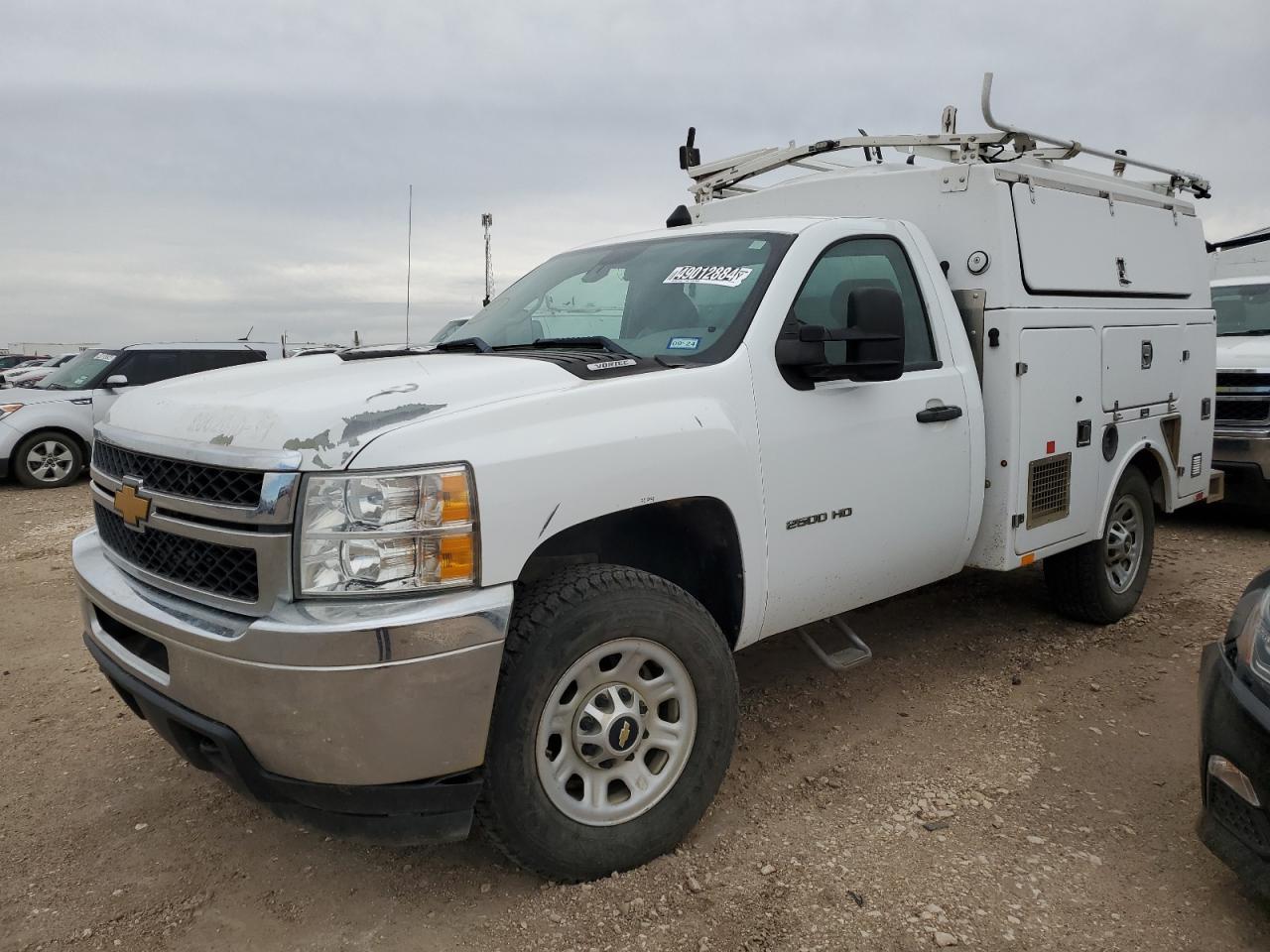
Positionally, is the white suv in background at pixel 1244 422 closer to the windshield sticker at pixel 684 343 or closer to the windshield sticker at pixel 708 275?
the windshield sticker at pixel 708 275

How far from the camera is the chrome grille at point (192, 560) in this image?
2477 mm

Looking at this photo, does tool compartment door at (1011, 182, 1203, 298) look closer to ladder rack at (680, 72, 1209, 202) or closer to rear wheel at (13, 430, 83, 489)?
ladder rack at (680, 72, 1209, 202)

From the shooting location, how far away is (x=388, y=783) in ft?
8.11

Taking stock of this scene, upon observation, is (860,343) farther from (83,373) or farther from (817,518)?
(83,373)

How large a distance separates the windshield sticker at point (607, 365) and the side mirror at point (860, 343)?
1.77 ft

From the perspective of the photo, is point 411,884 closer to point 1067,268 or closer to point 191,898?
point 191,898

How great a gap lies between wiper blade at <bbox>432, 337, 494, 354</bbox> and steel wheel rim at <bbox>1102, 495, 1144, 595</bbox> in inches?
133

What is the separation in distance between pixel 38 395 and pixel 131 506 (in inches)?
416

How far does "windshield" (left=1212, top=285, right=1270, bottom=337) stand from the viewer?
8.55 m

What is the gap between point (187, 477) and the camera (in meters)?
2.64

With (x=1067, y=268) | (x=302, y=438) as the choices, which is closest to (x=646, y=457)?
(x=302, y=438)

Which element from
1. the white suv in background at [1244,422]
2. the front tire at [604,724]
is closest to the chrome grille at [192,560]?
the front tire at [604,724]

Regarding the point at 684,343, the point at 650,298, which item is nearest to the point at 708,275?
the point at 650,298

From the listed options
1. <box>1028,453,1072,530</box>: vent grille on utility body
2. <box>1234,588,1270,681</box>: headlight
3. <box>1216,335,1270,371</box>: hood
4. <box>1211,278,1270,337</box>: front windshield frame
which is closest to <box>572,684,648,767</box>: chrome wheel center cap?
<box>1234,588,1270,681</box>: headlight
